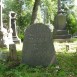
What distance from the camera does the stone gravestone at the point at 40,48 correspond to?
27.2 feet

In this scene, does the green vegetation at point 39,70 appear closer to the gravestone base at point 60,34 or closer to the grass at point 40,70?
the grass at point 40,70

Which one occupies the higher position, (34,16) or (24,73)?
(34,16)

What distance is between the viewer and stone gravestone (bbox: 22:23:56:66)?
8289 millimetres

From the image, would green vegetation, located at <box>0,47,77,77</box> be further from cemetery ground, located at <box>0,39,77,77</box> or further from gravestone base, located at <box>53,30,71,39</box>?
gravestone base, located at <box>53,30,71,39</box>

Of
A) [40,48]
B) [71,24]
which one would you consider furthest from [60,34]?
[71,24]

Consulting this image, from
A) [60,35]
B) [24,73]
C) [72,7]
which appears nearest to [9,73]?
[24,73]

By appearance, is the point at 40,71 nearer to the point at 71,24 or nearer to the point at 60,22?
the point at 60,22

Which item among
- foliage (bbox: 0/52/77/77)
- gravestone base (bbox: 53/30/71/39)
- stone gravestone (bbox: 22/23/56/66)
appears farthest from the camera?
gravestone base (bbox: 53/30/71/39)

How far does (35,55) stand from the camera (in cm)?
832

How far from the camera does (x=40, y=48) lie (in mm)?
8297

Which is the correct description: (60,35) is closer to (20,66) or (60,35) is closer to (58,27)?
(58,27)

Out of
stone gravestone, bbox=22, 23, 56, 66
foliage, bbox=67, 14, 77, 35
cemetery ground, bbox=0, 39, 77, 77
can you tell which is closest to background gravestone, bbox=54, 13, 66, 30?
cemetery ground, bbox=0, 39, 77, 77

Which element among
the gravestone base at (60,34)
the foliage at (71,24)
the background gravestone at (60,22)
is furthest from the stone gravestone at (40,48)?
the foliage at (71,24)

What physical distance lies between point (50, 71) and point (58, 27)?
11.7m
